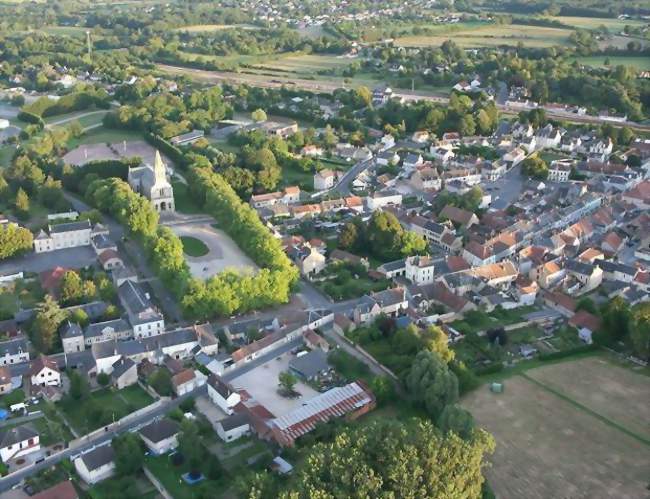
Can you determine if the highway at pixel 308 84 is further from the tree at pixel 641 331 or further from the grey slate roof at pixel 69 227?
the grey slate roof at pixel 69 227

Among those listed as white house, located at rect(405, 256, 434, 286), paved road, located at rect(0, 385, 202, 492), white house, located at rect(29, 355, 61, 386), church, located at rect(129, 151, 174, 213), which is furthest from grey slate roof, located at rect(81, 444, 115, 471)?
church, located at rect(129, 151, 174, 213)

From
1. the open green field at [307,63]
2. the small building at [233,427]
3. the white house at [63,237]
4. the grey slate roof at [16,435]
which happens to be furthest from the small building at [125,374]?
the open green field at [307,63]

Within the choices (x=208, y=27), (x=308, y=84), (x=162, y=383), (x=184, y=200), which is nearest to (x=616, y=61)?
(x=308, y=84)

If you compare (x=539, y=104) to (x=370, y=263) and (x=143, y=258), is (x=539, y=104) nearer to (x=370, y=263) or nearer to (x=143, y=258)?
(x=370, y=263)

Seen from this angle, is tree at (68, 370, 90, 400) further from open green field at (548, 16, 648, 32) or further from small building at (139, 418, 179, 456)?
open green field at (548, 16, 648, 32)

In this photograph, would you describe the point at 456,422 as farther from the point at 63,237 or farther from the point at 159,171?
the point at 159,171

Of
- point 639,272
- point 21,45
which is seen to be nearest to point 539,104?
point 639,272
